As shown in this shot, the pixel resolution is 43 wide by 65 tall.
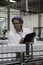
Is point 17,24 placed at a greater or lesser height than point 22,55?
greater

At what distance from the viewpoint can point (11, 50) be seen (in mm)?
737

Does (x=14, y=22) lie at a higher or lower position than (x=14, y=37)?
higher

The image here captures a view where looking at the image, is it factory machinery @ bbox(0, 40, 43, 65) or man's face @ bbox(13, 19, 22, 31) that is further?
man's face @ bbox(13, 19, 22, 31)

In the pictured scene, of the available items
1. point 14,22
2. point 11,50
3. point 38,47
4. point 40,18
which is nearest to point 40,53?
point 38,47

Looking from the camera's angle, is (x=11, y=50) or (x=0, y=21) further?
(x=0, y=21)

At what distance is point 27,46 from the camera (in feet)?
2.47

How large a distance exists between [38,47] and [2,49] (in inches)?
6.8

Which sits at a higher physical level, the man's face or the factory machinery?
the man's face

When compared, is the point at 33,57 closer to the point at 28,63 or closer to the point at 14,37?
the point at 28,63

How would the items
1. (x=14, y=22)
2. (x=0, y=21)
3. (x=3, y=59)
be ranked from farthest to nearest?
(x=0, y=21) < (x=14, y=22) < (x=3, y=59)

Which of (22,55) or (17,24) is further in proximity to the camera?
(17,24)

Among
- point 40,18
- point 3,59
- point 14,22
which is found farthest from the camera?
point 40,18

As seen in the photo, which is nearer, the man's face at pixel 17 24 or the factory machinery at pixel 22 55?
the factory machinery at pixel 22 55

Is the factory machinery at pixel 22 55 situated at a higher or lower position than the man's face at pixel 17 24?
lower
